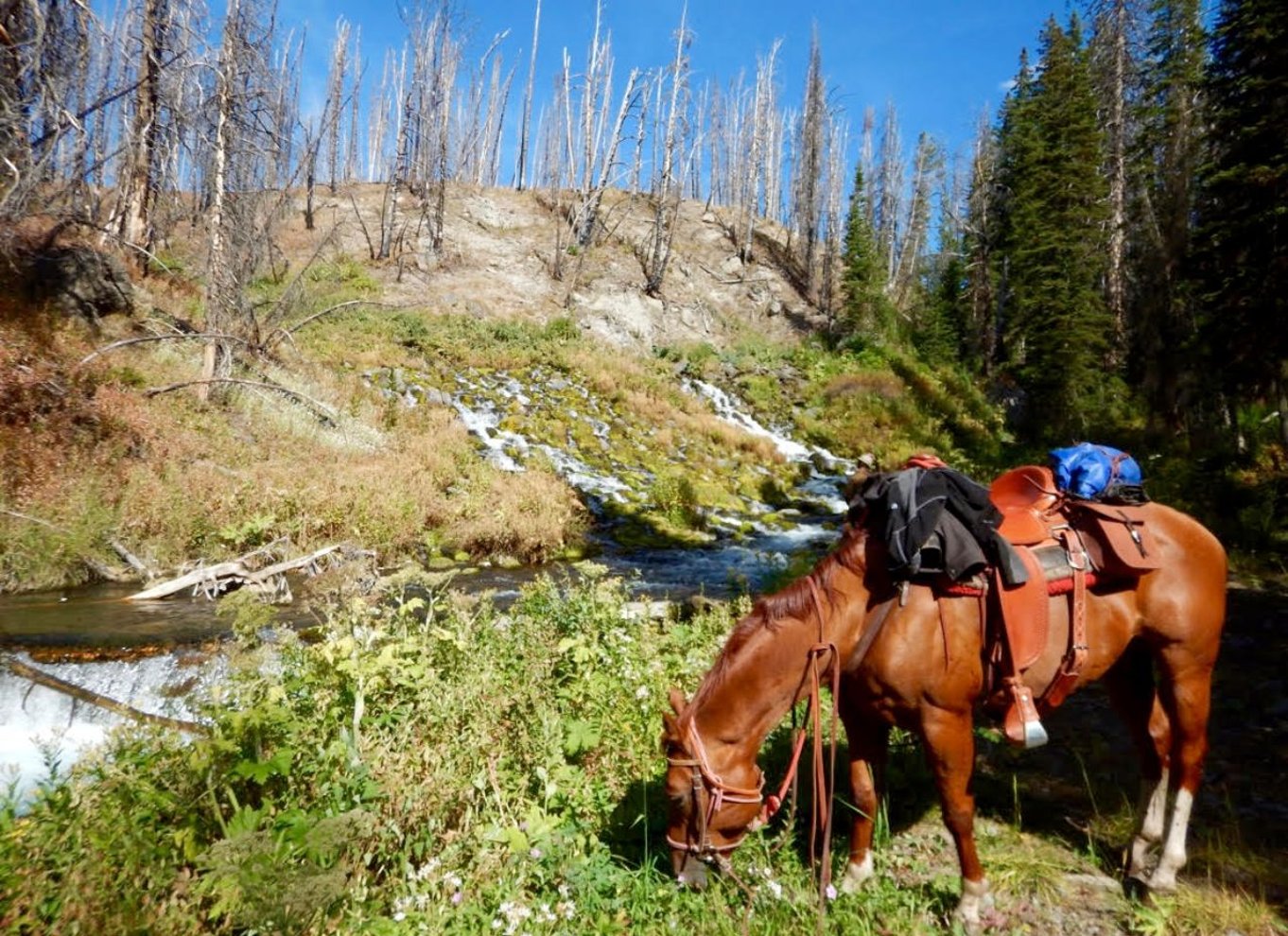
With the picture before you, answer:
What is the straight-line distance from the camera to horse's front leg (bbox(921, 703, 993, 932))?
107 inches

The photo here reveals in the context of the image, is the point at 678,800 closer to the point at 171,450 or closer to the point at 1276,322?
the point at 171,450

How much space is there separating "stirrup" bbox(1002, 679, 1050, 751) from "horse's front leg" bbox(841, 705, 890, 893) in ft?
1.78

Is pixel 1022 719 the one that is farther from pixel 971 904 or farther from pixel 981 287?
pixel 981 287

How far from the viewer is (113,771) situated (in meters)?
2.95

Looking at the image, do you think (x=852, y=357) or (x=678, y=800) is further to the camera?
(x=852, y=357)

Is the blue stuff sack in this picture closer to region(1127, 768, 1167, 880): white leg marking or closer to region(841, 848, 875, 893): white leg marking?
region(1127, 768, 1167, 880): white leg marking

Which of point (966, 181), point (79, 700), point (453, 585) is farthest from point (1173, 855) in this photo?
point (966, 181)

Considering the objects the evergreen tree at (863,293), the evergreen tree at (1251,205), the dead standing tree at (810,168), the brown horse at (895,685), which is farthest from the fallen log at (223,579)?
the dead standing tree at (810,168)

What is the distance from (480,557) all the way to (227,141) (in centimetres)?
894

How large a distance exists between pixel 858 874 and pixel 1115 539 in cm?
202

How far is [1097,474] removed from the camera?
11.0 feet

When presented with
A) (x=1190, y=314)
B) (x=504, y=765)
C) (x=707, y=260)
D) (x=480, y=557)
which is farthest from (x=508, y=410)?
(x=707, y=260)

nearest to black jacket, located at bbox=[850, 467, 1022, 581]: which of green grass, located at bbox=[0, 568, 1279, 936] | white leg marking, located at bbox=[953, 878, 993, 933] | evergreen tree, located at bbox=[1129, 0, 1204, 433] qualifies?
white leg marking, located at bbox=[953, 878, 993, 933]

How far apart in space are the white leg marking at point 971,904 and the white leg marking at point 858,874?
1.27 feet
